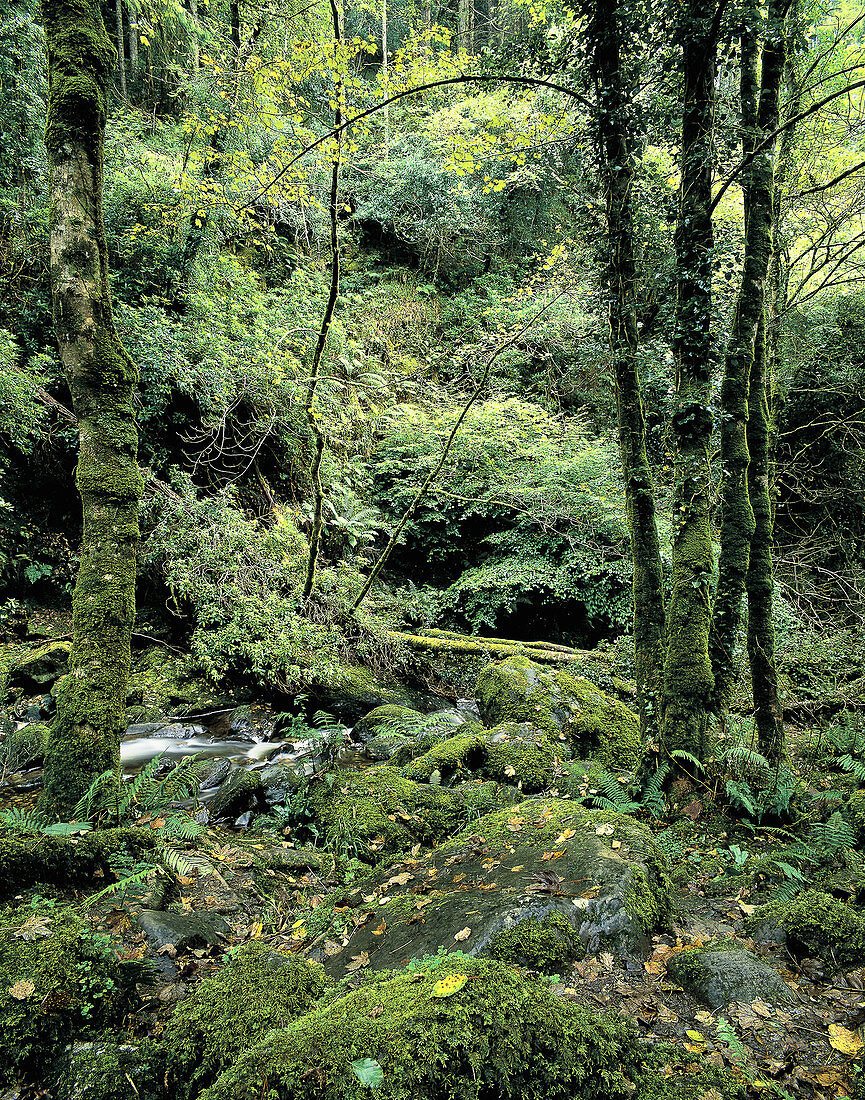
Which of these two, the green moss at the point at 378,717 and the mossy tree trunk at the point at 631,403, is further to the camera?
the green moss at the point at 378,717

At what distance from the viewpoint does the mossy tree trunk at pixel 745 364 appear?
18.9 ft

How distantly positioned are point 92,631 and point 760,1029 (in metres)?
4.94

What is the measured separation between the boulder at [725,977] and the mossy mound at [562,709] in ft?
15.2

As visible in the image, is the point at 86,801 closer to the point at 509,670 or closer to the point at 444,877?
the point at 444,877

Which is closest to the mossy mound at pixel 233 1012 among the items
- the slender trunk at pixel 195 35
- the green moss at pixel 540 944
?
the green moss at pixel 540 944

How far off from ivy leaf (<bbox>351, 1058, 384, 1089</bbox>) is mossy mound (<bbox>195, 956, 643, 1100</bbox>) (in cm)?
3

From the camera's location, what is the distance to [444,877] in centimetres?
401

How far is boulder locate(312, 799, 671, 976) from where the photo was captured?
2900 mm

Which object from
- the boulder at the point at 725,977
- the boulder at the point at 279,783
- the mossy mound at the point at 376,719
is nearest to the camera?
the boulder at the point at 725,977

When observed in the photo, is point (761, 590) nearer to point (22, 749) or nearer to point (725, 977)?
point (725, 977)

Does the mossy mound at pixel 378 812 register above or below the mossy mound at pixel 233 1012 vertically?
below

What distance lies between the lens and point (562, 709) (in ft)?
27.4

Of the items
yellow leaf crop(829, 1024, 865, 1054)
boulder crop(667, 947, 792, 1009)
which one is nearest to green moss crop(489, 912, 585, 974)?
boulder crop(667, 947, 792, 1009)

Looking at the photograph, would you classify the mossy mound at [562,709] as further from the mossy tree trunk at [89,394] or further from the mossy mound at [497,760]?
the mossy tree trunk at [89,394]
